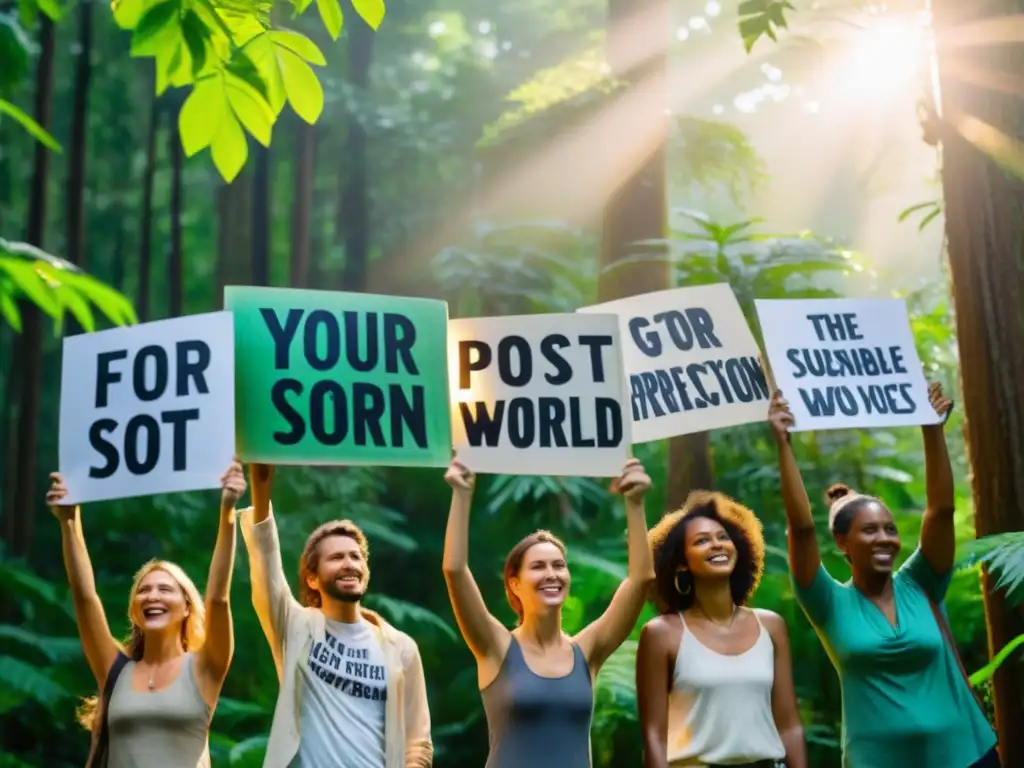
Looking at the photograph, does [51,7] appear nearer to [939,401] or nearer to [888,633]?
[888,633]

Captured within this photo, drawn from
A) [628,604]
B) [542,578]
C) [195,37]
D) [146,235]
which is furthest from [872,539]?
[146,235]

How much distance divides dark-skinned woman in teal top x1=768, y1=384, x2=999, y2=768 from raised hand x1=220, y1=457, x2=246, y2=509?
60.4 inches

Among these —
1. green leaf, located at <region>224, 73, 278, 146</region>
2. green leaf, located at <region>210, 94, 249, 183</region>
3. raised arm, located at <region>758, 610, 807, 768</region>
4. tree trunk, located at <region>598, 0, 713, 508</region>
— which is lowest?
raised arm, located at <region>758, 610, 807, 768</region>

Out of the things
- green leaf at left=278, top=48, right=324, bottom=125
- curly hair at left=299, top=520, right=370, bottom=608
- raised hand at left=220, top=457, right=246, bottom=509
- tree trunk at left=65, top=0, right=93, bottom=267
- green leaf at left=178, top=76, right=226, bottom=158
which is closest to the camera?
green leaf at left=178, top=76, right=226, bottom=158

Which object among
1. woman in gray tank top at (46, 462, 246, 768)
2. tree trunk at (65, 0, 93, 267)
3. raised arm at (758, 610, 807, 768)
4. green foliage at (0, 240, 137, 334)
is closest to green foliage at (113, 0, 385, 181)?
green foliage at (0, 240, 137, 334)

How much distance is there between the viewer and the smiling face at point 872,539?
3.62m

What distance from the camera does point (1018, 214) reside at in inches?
172

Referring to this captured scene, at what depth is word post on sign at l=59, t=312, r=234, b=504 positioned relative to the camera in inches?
129

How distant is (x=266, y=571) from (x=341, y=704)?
16.4 inches

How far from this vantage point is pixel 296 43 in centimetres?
245

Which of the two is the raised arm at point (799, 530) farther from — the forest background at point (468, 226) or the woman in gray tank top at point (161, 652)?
the woman in gray tank top at point (161, 652)

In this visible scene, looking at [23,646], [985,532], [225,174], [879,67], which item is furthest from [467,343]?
[23,646]

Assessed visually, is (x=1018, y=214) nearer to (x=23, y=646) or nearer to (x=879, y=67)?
(x=879, y=67)

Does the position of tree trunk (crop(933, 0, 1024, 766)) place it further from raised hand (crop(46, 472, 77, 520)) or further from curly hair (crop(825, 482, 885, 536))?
raised hand (crop(46, 472, 77, 520))
